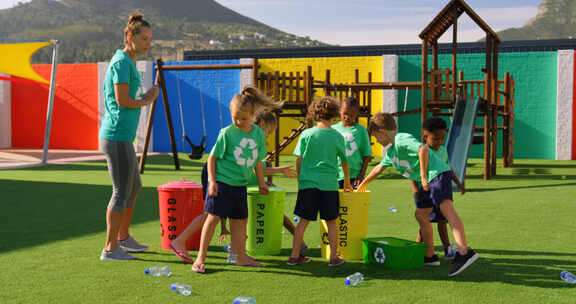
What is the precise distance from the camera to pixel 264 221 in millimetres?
5234

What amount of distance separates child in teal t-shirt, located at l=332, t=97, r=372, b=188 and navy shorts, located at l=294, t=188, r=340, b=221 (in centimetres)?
70

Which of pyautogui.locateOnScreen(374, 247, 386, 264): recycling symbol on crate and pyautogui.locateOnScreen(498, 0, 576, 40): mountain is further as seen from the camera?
pyautogui.locateOnScreen(498, 0, 576, 40): mountain

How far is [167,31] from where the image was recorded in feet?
338

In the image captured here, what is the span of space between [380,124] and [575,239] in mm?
2372

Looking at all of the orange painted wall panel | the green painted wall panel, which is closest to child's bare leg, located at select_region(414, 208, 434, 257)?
the green painted wall panel

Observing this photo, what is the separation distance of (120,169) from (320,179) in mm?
1549

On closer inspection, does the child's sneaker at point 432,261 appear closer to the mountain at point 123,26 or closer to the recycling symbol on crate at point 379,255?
the recycling symbol on crate at point 379,255

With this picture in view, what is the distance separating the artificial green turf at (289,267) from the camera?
3941mm

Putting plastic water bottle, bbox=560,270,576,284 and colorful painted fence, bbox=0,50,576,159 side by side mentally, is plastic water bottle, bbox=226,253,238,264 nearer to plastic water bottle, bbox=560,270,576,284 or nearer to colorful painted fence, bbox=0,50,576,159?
plastic water bottle, bbox=560,270,576,284

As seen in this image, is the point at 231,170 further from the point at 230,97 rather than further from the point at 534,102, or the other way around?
the point at 230,97

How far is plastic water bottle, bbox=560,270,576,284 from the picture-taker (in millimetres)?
4254

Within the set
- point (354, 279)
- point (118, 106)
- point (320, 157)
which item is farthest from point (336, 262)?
point (118, 106)

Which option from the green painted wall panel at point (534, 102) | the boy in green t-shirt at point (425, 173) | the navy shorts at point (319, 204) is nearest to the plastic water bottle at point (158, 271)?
the navy shorts at point (319, 204)

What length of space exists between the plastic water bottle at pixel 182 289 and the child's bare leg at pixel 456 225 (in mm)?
1950
